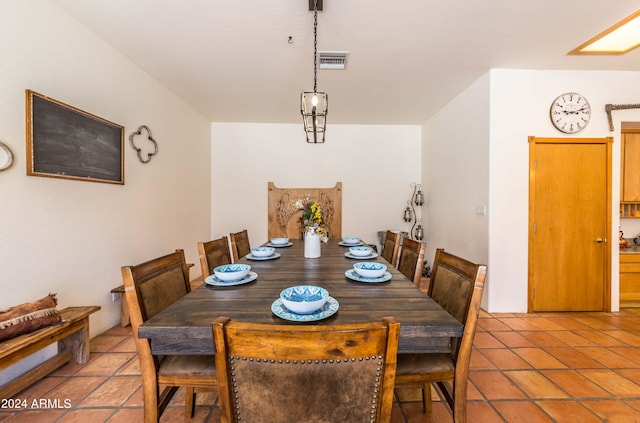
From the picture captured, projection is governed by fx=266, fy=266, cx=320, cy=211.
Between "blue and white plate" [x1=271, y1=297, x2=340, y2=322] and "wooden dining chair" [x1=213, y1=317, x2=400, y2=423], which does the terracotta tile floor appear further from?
"wooden dining chair" [x1=213, y1=317, x2=400, y2=423]

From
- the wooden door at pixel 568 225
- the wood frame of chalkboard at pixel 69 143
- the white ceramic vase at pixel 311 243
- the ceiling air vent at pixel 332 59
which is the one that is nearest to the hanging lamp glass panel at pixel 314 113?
the ceiling air vent at pixel 332 59

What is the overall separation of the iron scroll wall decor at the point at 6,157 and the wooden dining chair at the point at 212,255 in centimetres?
130

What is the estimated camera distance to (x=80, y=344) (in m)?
2.05

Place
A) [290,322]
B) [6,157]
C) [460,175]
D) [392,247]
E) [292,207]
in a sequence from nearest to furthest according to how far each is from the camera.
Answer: [290,322] < [6,157] < [392,247] < [460,175] < [292,207]

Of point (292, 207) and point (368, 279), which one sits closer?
point (368, 279)

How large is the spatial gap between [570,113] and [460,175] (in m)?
1.27

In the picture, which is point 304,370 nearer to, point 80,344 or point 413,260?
point 413,260

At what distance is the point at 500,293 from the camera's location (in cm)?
302

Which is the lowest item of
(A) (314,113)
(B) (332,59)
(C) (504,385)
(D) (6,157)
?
(C) (504,385)

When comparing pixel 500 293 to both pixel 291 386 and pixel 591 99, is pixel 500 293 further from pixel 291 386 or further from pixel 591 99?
pixel 291 386

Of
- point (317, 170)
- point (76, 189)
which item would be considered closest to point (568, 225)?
point (317, 170)

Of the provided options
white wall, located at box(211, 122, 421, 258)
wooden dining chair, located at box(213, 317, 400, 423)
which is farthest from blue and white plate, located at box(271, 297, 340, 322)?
white wall, located at box(211, 122, 421, 258)

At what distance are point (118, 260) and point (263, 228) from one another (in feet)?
8.38

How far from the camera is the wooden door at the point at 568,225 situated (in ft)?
9.84
